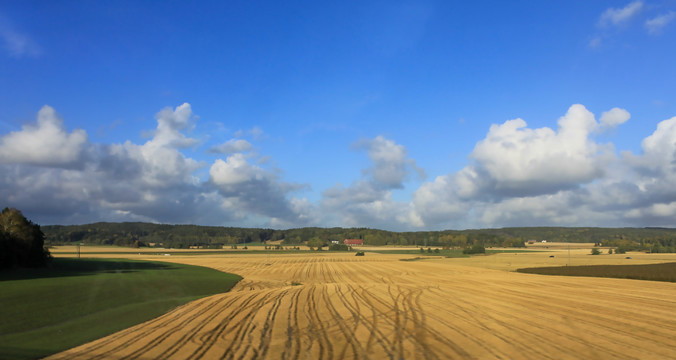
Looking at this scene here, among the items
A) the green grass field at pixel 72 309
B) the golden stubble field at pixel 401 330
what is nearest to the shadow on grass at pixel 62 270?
the green grass field at pixel 72 309

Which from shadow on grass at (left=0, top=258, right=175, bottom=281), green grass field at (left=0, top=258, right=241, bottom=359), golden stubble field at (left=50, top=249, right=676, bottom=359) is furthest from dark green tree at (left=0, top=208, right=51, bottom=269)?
golden stubble field at (left=50, top=249, right=676, bottom=359)

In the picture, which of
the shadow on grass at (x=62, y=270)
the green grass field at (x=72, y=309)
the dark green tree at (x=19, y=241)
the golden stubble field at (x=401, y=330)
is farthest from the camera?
the dark green tree at (x=19, y=241)

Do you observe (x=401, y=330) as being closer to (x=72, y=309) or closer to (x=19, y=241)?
(x=72, y=309)

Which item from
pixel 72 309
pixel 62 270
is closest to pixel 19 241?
pixel 62 270

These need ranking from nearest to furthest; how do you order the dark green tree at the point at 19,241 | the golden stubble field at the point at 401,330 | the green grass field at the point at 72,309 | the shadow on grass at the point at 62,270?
1. the golden stubble field at the point at 401,330
2. the green grass field at the point at 72,309
3. the shadow on grass at the point at 62,270
4. the dark green tree at the point at 19,241

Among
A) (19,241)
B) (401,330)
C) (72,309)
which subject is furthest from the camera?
(19,241)

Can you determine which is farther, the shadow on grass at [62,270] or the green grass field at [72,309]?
the shadow on grass at [62,270]

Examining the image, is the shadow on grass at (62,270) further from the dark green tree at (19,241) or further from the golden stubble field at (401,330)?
the golden stubble field at (401,330)

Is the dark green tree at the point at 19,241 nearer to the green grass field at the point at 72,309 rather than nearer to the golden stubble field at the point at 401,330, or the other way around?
the green grass field at the point at 72,309

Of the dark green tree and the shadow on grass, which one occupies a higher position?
the dark green tree

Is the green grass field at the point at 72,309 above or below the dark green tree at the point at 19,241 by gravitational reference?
below

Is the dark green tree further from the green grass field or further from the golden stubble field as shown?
the golden stubble field

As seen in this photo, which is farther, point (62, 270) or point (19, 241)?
point (62, 270)

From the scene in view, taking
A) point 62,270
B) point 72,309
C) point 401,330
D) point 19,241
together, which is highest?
point 19,241
